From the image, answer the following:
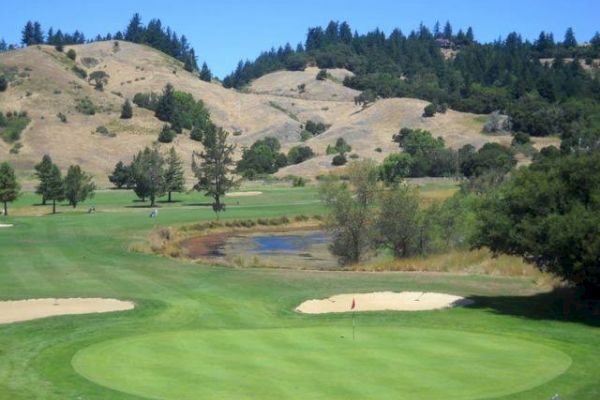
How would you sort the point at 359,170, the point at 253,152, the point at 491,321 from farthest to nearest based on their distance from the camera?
the point at 253,152 → the point at 359,170 → the point at 491,321

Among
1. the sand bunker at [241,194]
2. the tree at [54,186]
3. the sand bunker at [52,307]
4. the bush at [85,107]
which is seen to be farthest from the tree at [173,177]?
the sand bunker at [52,307]

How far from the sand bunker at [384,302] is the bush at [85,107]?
133 meters

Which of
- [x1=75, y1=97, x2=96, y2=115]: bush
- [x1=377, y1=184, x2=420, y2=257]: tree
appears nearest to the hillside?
[x1=75, y1=97, x2=96, y2=115]: bush

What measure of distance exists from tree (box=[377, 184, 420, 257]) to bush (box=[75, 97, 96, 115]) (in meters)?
115

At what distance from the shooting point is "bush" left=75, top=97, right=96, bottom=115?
158625mm

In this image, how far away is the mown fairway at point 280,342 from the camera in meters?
18.0

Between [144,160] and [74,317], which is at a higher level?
[144,160]

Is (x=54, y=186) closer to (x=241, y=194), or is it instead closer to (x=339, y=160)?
(x=241, y=194)

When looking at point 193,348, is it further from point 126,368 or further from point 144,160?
point 144,160

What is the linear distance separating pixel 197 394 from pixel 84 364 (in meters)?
4.30

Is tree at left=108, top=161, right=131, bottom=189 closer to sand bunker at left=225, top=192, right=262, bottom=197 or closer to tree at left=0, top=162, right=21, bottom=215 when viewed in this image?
sand bunker at left=225, top=192, right=262, bottom=197

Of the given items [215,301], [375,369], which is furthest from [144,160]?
[375,369]

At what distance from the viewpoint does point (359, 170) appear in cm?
5519

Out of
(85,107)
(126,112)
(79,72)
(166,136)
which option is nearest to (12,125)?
(85,107)
